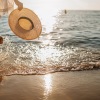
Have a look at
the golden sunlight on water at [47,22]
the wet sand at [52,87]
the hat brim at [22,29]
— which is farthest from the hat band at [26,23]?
the golden sunlight on water at [47,22]

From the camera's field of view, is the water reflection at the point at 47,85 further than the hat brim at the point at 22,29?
Yes

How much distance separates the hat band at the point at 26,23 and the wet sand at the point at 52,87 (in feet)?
6.50

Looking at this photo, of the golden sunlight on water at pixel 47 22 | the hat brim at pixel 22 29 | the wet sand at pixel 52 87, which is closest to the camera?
the hat brim at pixel 22 29

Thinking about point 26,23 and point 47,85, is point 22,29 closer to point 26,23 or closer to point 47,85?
point 26,23

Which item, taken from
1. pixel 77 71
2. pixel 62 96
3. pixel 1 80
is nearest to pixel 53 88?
pixel 62 96

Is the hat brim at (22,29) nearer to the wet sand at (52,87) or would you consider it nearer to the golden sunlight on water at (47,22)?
the wet sand at (52,87)

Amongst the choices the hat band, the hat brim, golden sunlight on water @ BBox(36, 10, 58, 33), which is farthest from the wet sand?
golden sunlight on water @ BBox(36, 10, 58, 33)

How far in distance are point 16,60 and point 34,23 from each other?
689 cm

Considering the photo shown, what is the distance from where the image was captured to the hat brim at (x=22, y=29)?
5848 millimetres

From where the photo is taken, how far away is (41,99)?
21.7ft

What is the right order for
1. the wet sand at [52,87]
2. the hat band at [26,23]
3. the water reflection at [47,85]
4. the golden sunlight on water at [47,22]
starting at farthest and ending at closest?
the golden sunlight on water at [47,22], the water reflection at [47,85], the wet sand at [52,87], the hat band at [26,23]

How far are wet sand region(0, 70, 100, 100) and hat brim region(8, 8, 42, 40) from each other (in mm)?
1841

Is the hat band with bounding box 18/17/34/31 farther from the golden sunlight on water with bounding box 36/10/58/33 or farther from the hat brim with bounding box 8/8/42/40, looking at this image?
the golden sunlight on water with bounding box 36/10/58/33

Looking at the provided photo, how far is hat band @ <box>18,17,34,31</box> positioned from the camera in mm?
6117
